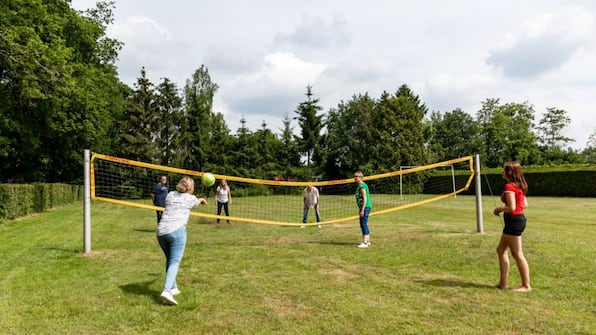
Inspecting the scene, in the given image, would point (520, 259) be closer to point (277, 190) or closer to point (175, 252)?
point (175, 252)

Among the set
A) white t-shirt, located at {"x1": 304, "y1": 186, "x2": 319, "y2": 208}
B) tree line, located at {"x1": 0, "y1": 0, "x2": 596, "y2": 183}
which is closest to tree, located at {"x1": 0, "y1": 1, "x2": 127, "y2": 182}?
tree line, located at {"x1": 0, "y1": 0, "x2": 596, "y2": 183}

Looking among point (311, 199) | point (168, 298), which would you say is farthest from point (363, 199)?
point (168, 298)

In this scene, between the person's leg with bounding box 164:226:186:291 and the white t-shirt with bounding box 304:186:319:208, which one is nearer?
the person's leg with bounding box 164:226:186:291

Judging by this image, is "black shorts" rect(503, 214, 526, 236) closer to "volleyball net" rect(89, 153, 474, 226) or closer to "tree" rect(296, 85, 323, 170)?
"volleyball net" rect(89, 153, 474, 226)

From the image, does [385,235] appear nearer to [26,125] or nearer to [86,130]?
[26,125]

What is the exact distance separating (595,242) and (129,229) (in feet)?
41.8

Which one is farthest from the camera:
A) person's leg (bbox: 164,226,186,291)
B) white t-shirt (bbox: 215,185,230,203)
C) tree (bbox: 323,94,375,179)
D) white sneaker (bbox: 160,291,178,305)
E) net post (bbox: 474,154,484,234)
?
tree (bbox: 323,94,375,179)

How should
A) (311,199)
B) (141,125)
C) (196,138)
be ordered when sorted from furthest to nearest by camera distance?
(196,138) → (141,125) → (311,199)

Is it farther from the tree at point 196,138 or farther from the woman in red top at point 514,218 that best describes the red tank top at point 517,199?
the tree at point 196,138

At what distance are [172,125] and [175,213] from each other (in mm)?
43837

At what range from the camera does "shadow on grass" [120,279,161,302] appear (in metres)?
5.99

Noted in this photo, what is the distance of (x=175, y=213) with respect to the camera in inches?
231

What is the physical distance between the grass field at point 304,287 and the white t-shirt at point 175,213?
38.2 inches

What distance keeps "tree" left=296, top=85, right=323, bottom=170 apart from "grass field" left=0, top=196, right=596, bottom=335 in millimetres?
41195
